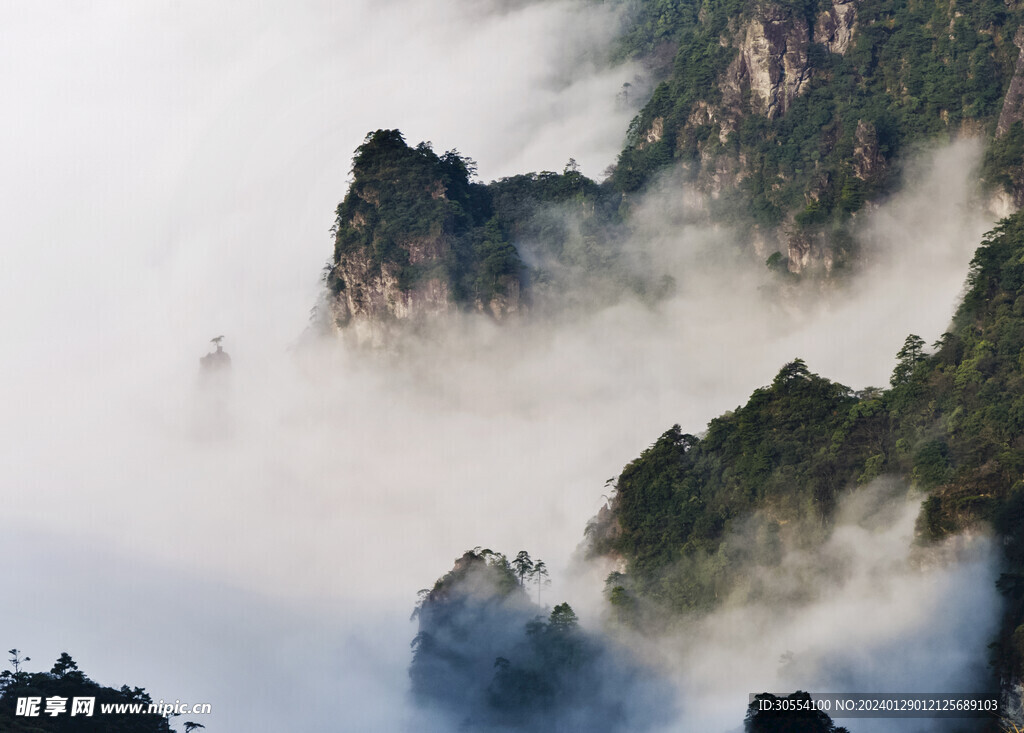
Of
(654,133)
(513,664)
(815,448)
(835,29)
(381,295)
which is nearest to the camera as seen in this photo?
(513,664)

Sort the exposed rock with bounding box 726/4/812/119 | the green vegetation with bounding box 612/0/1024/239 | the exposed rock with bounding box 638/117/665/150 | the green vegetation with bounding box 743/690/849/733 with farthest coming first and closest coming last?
the exposed rock with bounding box 638/117/665/150
the exposed rock with bounding box 726/4/812/119
the green vegetation with bounding box 612/0/1024/239
the green vegetation with bounding box 743/690/849/733

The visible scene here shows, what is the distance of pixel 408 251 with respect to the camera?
135500 mm

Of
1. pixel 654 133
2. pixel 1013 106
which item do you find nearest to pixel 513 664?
pixel 1013 106

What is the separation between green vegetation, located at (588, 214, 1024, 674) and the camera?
105m

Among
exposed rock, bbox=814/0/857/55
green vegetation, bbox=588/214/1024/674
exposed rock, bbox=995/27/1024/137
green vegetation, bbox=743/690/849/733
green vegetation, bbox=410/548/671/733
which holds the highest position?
exposed rock, bbox=814/0/857/55

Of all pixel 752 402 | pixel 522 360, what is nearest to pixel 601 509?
pixel 752 402

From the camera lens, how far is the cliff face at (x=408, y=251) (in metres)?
135

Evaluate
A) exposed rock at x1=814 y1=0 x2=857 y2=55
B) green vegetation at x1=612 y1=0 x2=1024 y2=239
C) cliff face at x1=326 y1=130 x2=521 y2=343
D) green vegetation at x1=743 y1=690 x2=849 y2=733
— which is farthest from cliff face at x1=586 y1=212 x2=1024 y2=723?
exposed rock at x1=814 y1=0 x2=857 y2=55

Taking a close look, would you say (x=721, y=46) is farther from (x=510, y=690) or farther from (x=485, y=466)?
(x=510, y=690)

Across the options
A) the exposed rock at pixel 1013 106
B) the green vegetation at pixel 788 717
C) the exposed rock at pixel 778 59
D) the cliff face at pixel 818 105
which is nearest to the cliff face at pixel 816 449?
the exposed rock at pixel 1013 106

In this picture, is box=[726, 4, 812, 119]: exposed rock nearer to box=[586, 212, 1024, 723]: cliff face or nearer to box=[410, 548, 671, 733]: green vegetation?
box=[586, 212, 1024, 723]: cliff face

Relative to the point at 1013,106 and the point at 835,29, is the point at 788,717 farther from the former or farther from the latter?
the point at 835,29

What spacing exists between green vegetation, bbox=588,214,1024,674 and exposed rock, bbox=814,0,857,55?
82.5 ft

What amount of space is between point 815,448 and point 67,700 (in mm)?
38294
